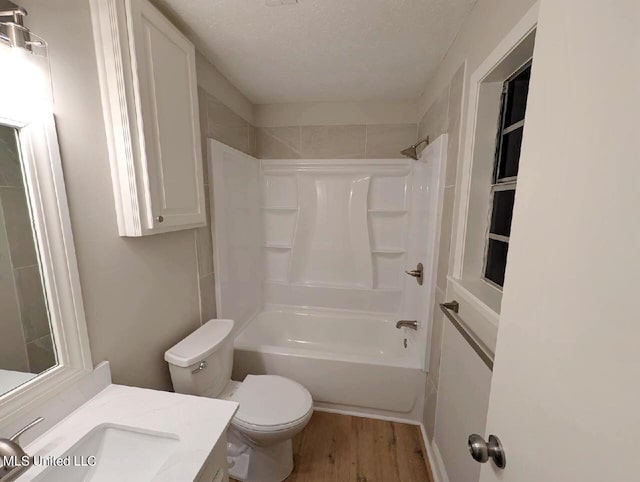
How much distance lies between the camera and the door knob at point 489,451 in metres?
0.53

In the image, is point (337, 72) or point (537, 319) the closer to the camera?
point (537, 319)

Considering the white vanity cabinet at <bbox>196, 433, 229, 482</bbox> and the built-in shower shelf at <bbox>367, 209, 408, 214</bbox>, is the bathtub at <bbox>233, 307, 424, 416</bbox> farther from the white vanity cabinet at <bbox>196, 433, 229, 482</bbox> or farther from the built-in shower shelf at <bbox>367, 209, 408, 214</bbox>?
the built-in shower shelf at <bbox>367, 209, 408, 214</bbox>

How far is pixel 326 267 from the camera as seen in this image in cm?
264

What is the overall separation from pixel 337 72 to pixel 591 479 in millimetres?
2038

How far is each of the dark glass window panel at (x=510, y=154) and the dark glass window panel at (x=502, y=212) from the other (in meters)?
0.08

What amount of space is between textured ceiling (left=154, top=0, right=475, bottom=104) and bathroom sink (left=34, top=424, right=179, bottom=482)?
1640mm

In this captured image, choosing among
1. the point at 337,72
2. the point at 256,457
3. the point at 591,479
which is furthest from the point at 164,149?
the point at 256,457

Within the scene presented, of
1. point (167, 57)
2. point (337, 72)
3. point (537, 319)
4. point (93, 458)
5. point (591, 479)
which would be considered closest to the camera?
point (591, 479)

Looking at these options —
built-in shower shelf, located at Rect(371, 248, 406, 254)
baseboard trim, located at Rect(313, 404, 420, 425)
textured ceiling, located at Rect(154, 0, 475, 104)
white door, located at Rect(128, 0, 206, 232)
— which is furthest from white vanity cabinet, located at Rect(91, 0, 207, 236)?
built-in shower shelf, located at Rect(371, 248, 406, 254)

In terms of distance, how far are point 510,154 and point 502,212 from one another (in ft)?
0.79

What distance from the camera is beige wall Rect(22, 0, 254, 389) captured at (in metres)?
0.86

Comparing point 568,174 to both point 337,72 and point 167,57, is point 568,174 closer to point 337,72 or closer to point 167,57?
point 167,57

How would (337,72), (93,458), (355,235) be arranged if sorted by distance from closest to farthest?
(93,458)
(337,72)
(355,235)

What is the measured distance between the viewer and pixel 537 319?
45cm
